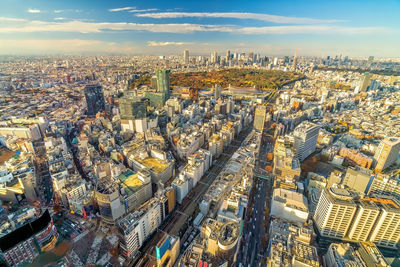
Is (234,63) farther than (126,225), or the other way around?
(234,63)

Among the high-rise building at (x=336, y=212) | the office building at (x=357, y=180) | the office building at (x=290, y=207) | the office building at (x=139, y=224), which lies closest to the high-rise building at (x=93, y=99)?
the office building at (x=139, y=224)

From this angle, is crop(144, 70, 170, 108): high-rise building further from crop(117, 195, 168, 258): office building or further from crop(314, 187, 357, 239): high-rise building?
crop(314, 187, 357, 239): high-rise building

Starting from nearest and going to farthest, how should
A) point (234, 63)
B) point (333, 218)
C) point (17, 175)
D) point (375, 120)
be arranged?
point (333, 218)
point (17, 175)
point (375, 120)
point (234, 63)

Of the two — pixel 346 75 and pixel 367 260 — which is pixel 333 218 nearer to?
pixel 367 260

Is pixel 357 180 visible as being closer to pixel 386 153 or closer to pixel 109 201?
pixel 386 153

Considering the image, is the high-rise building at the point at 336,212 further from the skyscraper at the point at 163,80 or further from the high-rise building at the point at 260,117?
the skyscraper at the point at 163,80

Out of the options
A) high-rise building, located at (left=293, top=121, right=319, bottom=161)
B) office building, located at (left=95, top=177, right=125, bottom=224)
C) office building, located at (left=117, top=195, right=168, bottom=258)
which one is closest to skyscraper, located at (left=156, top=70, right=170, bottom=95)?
high-rise building, located at (left=293, top=121, right=319, bottom=161)

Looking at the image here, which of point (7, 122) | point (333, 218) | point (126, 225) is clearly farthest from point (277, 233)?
point (7, 122)
